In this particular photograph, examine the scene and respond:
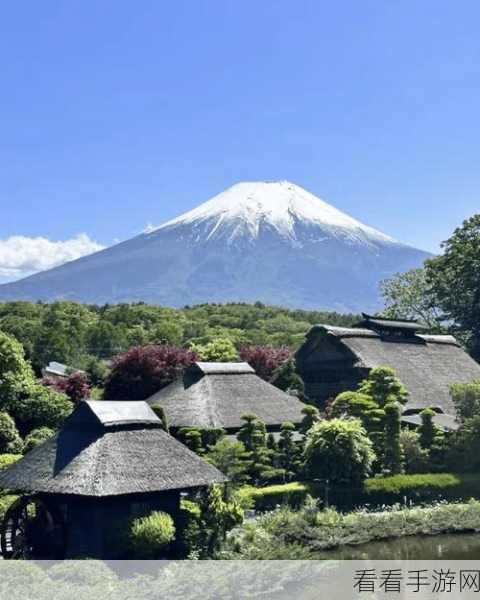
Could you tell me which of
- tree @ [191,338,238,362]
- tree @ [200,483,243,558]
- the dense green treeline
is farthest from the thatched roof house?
the dense green treeline

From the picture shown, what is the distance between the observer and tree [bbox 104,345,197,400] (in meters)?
47.1

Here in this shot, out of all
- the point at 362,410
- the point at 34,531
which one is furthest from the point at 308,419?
the point at 34,531

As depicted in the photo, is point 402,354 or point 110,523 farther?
point 402,354

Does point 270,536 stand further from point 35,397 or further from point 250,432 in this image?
point 35,397

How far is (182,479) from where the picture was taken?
27.3 m

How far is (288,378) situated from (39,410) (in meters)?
19.9

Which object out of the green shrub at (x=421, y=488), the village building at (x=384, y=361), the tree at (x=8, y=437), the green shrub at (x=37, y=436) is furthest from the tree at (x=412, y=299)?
the tree at (x=8, y=437)

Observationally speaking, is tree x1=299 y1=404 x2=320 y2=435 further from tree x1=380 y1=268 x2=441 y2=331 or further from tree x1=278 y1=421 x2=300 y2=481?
tree x1=380 y1=268 x2=441 y2=331

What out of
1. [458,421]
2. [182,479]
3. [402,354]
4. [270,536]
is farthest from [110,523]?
[402,354]

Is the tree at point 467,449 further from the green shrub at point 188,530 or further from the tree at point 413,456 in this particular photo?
the green shrub at point 188,530

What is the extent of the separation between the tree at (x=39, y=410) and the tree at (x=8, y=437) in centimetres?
267

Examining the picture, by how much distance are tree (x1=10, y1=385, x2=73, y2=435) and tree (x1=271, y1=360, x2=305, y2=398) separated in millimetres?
18269

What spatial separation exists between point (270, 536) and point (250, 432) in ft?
33.7

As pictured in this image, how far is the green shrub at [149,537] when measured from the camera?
1009 inches
